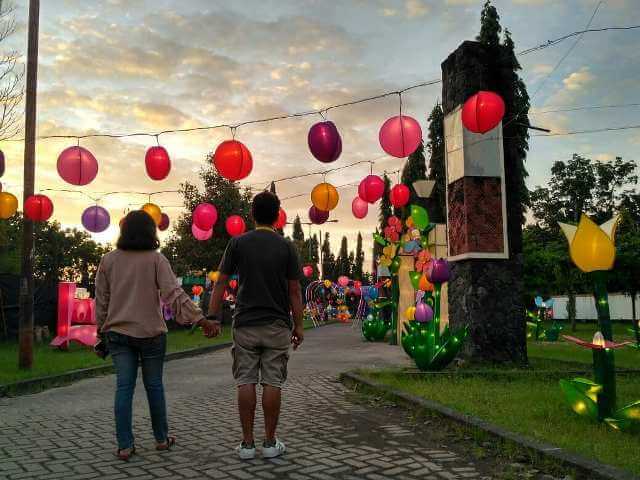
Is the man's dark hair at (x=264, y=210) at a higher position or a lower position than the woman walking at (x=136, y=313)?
higher

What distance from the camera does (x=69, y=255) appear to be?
55.5 m

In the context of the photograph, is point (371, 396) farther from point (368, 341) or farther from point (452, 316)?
point (368, 341)

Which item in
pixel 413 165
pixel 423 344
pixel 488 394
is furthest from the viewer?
pixel 413 165

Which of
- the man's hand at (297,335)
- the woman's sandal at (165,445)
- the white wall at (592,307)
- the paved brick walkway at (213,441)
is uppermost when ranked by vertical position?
the man's hand at (297,335)

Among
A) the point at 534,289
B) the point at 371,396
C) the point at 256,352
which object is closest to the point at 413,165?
the point at 534,289

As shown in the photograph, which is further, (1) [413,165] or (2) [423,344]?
(1) [413,165]

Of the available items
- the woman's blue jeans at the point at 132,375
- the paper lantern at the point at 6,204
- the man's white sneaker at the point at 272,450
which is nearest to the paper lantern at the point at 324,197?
the paper lantern at the point at 6,204

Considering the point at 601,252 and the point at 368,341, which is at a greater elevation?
the point at 601,252

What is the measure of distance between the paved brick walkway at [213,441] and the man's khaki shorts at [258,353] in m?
0.59

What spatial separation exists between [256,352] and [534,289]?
92.5 feet

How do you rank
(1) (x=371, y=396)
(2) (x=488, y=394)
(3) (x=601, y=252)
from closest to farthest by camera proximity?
(3) (x=601, y=252) < (2) (x=488, y=394) < (1) (x=371, y=396)

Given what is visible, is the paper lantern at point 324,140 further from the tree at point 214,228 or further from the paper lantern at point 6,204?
Answer: the tree at point 214,228

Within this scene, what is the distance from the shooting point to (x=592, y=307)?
4091cm

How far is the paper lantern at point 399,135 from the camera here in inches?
356
